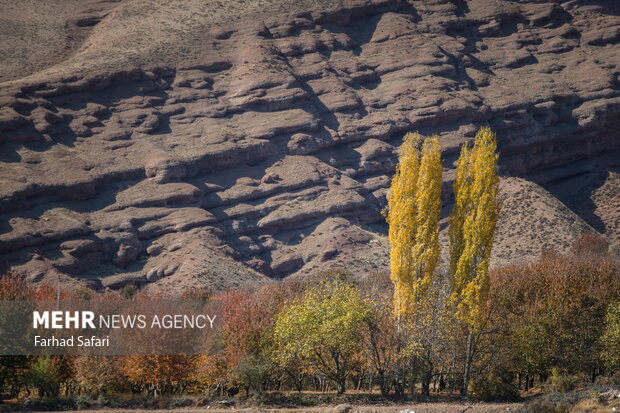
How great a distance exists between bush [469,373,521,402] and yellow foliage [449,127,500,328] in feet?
11.5

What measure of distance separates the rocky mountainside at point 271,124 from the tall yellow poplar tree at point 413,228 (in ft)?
192

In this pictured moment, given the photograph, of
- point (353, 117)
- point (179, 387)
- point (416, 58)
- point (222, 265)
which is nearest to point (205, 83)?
point (353, 117)

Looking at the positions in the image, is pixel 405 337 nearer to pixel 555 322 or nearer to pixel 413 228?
pixel 413 228

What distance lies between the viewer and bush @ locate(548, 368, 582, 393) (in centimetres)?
4769

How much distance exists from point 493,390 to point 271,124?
100894 mm

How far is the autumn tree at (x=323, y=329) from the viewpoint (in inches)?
1711

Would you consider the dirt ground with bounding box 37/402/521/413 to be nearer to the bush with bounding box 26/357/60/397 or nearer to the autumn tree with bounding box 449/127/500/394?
the autumn tree with bounding box 449/127/500/394

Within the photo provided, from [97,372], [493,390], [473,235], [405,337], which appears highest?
[473,235]

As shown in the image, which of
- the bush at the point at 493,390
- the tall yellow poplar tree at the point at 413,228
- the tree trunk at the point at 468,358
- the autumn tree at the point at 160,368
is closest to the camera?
the bush at the point at 493,390

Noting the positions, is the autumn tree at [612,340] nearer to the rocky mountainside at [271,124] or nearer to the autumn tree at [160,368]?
the autumn tree at [160,368]

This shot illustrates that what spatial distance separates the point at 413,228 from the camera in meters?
46.8

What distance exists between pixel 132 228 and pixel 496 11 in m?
A: 105

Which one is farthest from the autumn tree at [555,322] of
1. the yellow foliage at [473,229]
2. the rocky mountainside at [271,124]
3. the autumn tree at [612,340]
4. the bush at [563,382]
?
the rocky mountainside at [271,124]

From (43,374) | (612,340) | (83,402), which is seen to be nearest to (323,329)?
(83,402)
